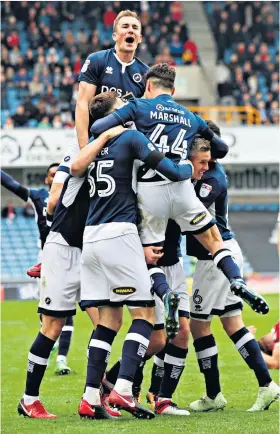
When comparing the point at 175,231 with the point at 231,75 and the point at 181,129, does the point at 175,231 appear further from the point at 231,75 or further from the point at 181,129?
the point at 231,75

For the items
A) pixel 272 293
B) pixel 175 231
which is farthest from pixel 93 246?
pixel 272 293

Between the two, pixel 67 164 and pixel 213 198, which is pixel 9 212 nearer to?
pixel 67 164

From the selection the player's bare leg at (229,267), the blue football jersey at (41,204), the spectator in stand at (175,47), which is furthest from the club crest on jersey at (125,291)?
the spectator in stand at (175,47)

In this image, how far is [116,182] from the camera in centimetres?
768

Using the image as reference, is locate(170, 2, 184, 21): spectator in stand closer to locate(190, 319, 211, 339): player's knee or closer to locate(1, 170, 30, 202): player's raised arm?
locate(1, 170, 30, 202): player's raised arm

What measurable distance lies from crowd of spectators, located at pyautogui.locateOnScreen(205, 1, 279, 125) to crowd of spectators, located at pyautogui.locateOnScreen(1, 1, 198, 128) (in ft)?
4.31

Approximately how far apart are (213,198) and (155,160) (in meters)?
1.21

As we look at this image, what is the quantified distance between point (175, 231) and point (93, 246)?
104 cm

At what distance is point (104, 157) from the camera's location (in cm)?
772

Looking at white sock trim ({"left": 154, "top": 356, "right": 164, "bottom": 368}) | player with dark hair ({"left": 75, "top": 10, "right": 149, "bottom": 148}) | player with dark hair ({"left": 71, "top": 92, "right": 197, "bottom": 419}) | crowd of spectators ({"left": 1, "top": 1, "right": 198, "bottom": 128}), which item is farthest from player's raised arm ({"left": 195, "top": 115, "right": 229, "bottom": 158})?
crowd of spectators ({"left": 1, "top": 1, "right": 198, "bottom": 128})

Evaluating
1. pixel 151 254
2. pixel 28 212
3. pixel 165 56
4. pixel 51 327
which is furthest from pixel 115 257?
pixel 165 56

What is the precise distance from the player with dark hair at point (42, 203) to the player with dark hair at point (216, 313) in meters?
1.53

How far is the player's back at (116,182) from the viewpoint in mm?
7672

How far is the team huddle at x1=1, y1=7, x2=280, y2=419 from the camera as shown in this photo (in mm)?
7637
